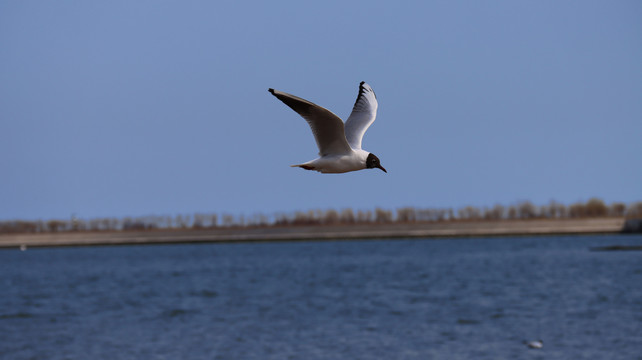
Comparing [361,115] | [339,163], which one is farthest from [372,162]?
[361,115]

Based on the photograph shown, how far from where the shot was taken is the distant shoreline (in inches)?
4171

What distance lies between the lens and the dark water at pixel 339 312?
92.8 feet

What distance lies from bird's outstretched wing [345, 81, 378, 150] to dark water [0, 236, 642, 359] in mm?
16478

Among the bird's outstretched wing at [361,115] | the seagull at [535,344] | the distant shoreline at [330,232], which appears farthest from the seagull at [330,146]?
the distant shoreline at [330,232]

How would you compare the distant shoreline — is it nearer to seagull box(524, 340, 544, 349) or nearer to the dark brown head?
seagull box(524, 340, 544, 349)

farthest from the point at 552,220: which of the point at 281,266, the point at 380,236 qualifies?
the point at 281,266

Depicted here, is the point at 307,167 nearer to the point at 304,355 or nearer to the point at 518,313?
the point at 304,355

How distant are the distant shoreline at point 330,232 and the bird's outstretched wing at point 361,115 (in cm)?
9468

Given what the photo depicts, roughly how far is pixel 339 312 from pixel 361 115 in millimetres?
27822

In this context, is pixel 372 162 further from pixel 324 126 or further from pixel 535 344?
pixel 535 344

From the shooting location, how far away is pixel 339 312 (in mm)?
38125

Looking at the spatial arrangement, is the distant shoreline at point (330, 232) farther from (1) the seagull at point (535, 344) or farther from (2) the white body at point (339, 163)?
(2) the white body at point (339, 163)

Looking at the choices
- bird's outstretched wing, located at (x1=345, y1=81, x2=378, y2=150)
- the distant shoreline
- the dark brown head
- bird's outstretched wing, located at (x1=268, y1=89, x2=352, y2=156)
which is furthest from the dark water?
the distant shoreline

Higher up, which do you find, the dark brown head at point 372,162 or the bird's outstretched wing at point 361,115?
the bird's outstretched wing at point 361,115
